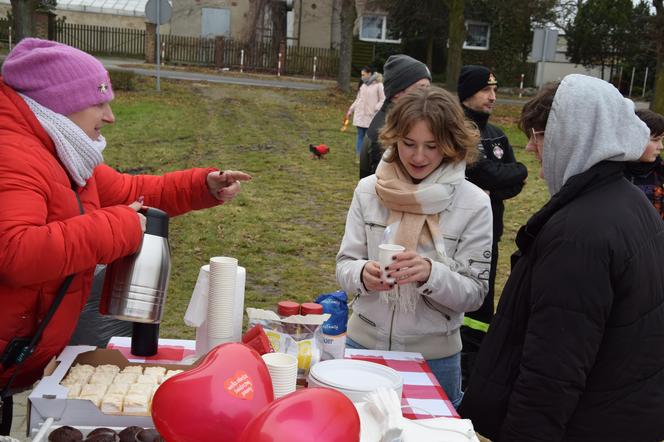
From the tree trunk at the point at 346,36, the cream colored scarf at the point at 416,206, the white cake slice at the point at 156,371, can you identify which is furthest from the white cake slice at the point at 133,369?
the tree trunk at the point at 346,36

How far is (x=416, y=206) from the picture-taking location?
309cm

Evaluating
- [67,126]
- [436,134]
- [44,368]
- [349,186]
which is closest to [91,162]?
[67,126]

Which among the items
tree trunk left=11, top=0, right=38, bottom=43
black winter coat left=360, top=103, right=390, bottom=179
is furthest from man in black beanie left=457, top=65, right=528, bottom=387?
tree trunk left=11, top=0, right=38, bottom=43

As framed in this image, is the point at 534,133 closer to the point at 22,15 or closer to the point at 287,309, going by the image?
the point at 287,309

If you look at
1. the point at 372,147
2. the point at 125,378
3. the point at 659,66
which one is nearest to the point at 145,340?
the point at 125,378

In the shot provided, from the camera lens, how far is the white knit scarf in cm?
245

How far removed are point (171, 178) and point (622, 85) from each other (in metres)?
38.2

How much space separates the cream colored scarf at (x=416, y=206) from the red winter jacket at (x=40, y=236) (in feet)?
3.60

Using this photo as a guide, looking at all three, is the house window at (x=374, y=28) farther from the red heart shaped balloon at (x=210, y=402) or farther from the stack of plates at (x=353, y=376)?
the red heart shaped balloon at (x=210, y=402)

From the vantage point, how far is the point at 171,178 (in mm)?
3217

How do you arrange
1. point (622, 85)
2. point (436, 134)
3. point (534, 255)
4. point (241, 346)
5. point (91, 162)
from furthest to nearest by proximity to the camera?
point (622, 85) < point (436, 134) < point (91, 162) < point (534, 255) < point (241, 346)

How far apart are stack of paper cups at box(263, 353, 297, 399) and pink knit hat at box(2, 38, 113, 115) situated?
1.10 metres

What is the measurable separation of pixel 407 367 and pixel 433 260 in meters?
0.43

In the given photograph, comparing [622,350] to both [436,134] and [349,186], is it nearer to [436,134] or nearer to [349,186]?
[436,134]
